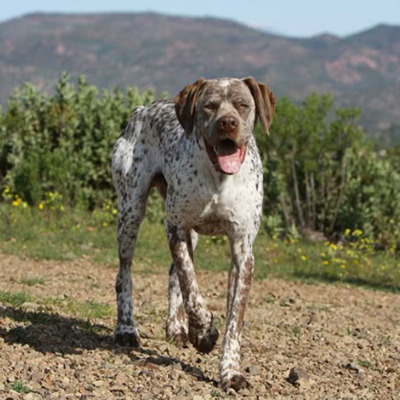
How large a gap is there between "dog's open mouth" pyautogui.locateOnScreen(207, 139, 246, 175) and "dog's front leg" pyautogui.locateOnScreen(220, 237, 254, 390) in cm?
59

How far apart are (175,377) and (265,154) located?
33.7ft

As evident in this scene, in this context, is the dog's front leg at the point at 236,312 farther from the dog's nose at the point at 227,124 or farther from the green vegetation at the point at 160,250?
the green vegetation at the point at 160,250

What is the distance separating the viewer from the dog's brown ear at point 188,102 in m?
6.04

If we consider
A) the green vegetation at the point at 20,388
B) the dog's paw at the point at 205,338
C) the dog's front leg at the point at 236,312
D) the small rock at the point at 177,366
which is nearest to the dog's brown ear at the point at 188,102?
the dog's front leg at the point at 236,312

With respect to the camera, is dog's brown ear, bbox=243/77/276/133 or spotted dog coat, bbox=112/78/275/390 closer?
spotted dog coat, bbox=112/78/275/390

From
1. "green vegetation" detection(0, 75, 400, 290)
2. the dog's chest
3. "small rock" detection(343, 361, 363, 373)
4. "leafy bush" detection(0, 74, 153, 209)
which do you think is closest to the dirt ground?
"small rock" detection(343, 361, 363, 373)

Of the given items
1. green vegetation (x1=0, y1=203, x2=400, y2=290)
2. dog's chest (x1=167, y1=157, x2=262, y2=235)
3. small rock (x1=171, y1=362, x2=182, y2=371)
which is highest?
dog's chest (x1=167, y1=157, x2=262, y2=235)

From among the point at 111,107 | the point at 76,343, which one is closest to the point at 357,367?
the point at 76,343

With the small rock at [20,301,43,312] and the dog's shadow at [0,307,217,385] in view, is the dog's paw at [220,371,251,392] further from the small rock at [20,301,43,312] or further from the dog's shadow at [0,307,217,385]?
the small rock at [20,301,43,312]

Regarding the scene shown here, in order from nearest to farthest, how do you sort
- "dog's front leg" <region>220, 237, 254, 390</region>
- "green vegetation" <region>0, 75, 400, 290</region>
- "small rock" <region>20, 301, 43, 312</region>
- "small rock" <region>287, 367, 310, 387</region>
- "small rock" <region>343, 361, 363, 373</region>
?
"dog's front leg" <region>220, 237, 254, 390</region>, "small rock" <region>287, 367, 310, 387</region>, "small rock" <region>343, 361, 363, 373</region>, "small rock" <region>20, 301, 43, 312</region>, "green vegetation" <region>0, 75, 400, 290</region>

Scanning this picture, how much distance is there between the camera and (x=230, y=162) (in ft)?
19.0

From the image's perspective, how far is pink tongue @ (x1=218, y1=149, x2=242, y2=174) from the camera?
5.77m

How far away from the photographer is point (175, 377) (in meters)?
5.88

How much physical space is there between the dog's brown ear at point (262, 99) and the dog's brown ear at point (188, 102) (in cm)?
32
